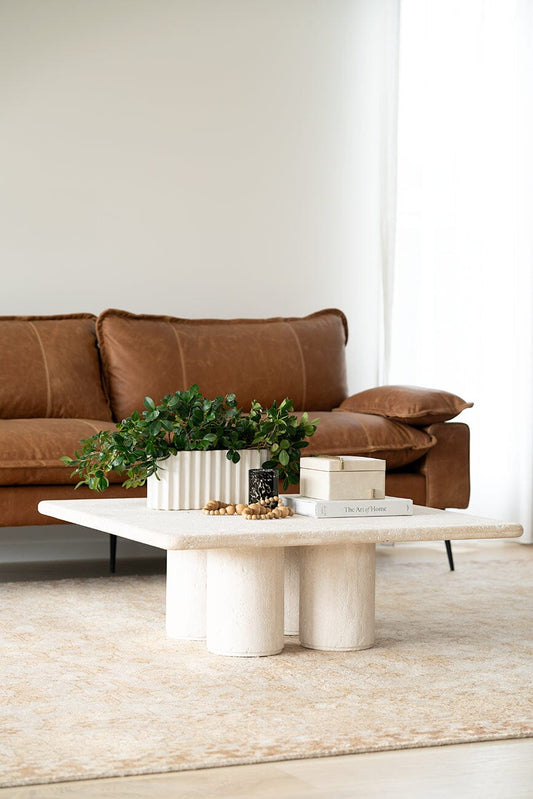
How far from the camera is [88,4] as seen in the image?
4.38m

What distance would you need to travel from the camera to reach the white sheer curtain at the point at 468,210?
479cm

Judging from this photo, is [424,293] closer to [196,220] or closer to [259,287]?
[259,287]

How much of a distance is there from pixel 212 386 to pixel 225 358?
0.13m

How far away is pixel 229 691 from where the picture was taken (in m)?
2.09

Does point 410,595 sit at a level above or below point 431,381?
below

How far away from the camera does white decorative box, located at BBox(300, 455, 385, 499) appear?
2475 mm

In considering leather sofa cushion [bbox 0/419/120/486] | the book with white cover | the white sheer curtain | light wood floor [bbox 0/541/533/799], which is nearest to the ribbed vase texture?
the book with white cover

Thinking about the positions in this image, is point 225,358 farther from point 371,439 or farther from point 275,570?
point 275,570

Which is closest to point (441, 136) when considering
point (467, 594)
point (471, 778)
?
point (467, 594)

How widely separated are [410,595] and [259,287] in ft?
5.91

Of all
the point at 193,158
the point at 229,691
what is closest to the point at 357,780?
the point at 229,691

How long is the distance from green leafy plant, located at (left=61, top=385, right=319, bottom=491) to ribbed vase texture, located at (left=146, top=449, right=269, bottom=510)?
2cm

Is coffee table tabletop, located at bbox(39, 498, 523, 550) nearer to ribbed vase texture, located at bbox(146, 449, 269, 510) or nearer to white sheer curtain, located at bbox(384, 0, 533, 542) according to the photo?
ribbed vase texture, located at bbox(146, 449, 269, 510)

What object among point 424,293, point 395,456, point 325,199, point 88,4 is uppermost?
point 88,4
